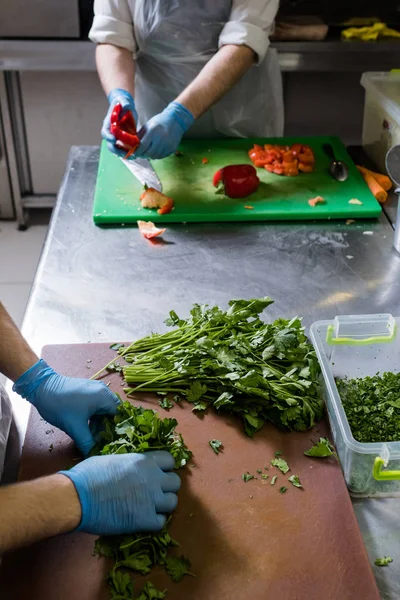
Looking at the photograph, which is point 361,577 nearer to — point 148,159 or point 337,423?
point 337,423

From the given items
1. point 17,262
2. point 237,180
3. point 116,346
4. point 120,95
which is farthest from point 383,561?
point 17,262

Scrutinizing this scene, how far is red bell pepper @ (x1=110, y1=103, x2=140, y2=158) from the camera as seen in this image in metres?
2.16

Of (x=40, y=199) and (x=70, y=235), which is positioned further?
(x=40, y=199)

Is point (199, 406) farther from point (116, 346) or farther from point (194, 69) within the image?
point (194, 69)

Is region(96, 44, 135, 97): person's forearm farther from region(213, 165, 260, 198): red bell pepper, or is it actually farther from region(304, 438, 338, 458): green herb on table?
region(304, 438, 338, 458): green herb on table

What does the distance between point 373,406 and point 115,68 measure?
5.50 ft

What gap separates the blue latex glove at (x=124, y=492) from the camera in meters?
1.07

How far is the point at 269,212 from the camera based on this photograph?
6.78 ft

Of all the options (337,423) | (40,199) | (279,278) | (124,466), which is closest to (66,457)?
(124,466)

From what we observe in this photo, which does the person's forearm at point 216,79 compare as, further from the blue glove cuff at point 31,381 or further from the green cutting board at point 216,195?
the blue glove cuff at point 31,381

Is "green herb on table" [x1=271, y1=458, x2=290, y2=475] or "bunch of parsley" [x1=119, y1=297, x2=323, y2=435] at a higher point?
"bunch of parsley" [x1=119, y1=297, x2=323, y2=435]

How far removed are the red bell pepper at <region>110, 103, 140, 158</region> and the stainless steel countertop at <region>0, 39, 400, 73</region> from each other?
1493 mm

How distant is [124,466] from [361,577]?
0.43m

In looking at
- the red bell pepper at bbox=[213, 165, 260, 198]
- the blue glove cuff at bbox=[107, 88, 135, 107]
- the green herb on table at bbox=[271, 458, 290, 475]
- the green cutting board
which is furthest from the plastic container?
the blue glove cuff at bbox=[107, 88, 135, 107]
